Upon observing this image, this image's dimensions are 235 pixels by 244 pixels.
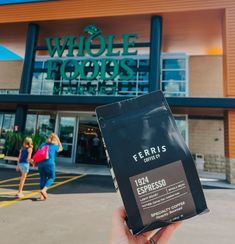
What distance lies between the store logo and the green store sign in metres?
15.3

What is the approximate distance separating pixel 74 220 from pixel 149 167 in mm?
4439

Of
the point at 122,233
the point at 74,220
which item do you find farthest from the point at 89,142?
the point at 122,233

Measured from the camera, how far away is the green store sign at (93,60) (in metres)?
16.8

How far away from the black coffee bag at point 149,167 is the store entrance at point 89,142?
16337mm

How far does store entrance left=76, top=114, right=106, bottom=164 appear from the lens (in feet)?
57.7

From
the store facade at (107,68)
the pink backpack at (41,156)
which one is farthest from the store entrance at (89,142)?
the pink backpack at (41,156)

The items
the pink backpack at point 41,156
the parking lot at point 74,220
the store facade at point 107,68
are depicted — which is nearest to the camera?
the parking lot at point 74,220

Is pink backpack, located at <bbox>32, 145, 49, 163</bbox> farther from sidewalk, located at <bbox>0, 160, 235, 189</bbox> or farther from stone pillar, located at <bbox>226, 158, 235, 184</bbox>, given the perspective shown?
stone pillar, located at <bbox>226, 158, 235, 184</bbox>

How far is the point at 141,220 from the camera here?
121 centimetres

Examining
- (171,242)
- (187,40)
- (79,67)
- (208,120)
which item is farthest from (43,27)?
(171,242)

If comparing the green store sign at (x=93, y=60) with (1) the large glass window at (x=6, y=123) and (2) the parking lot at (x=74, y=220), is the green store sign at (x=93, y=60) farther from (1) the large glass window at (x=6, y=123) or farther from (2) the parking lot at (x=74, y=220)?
(2) the parking lot at (x=74, y=220)

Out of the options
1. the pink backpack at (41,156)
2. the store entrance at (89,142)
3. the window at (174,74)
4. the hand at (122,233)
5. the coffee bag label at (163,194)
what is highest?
the window at (174,74)

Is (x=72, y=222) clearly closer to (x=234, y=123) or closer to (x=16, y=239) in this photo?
(x=16, y=239)

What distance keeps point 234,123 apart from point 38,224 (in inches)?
425
